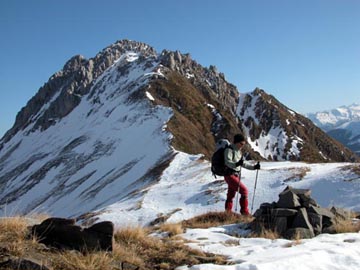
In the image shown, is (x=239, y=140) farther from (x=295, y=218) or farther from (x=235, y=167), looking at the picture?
(x=295, y=218)

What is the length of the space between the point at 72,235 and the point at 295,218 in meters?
5.48

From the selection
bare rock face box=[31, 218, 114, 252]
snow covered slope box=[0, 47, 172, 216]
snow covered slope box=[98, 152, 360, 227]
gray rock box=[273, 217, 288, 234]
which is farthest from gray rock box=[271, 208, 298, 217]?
snow covered slope box=[0, 47, 172, 216]

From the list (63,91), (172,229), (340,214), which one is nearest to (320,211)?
(340,214)

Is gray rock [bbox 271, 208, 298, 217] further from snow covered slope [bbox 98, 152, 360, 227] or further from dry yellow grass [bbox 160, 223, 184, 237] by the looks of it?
snow covered slope [bbox 98, 152, 360, 227]

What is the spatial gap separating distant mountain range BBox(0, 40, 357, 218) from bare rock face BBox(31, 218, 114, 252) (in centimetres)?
978

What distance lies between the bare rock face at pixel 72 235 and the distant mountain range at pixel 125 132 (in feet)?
32.1

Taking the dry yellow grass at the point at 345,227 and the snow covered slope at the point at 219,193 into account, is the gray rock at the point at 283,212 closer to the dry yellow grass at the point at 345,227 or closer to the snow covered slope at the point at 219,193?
the dry yellow grass at the point at 345,227

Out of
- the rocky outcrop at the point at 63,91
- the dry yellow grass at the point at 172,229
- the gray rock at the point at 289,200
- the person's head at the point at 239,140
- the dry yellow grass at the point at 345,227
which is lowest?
the dry yellow grass at the point at 172,229

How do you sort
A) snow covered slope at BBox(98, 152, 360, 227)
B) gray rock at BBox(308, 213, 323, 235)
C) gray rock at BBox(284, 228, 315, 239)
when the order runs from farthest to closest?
snow covered slope at BBox(98, 152, 360, 227) → gray rock at BBox(308, 213, 323, 235) → gray rock at BBox(284, 228, 315, 239)

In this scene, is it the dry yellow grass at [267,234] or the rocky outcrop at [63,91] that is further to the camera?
the rocky outcrop at [63,91]

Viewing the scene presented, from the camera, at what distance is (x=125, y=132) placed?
7838cm

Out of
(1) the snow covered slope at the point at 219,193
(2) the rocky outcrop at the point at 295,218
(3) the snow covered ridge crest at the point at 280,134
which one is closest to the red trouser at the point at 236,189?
(2) the rocky outcrop at the point at 295,218

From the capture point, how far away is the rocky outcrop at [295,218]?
9.73 metres

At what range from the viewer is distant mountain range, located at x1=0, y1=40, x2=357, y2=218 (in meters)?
56.7
